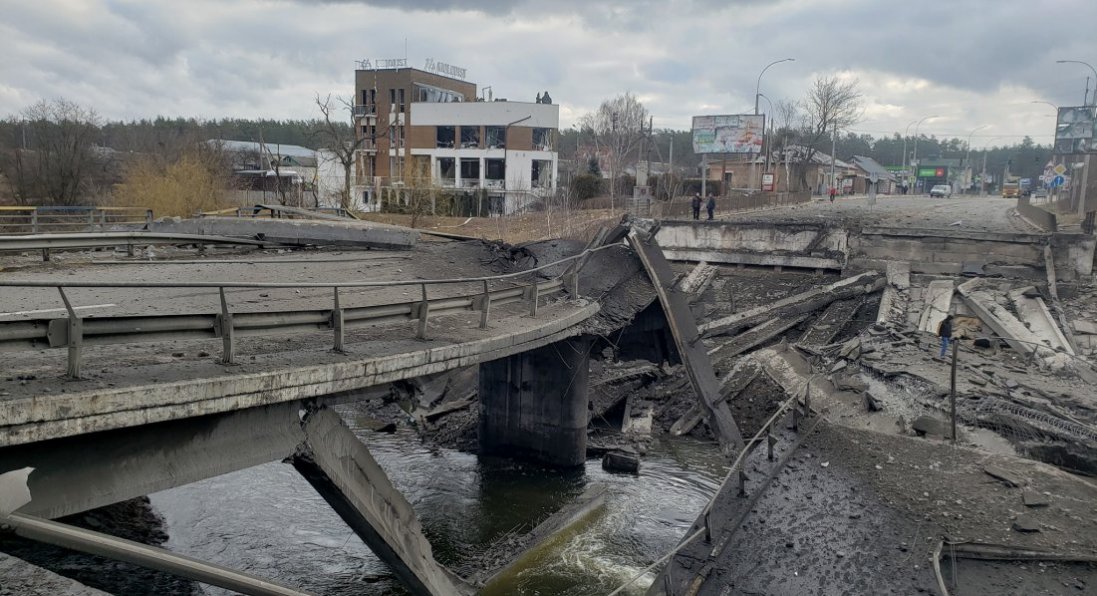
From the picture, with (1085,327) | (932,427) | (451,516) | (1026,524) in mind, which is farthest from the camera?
(1085,327)

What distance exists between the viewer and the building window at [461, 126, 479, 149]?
6153cm

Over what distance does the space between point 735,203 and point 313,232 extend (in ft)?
98.7

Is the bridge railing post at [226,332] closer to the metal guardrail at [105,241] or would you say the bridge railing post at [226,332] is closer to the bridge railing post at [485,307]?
the bridge railing post at [485,307]

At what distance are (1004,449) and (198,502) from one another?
13.8 m

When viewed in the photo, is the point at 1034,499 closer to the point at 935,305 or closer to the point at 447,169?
the point at 935,305

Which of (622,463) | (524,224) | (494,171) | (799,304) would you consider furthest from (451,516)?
(494,171)

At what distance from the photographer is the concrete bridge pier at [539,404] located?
16.8 meters

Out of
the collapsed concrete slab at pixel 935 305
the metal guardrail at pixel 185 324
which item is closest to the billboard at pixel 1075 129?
the collapsed concrete slab at pixel 935 305

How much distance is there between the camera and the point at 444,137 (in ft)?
206

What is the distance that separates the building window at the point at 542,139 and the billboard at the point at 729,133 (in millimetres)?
13669

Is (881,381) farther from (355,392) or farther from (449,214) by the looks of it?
(449,214)

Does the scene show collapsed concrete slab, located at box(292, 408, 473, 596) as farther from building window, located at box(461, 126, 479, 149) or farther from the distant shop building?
building window, located at box(461, 126, 479, 149)

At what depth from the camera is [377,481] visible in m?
8.82

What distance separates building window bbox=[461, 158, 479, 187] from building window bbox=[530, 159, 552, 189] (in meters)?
4.72
